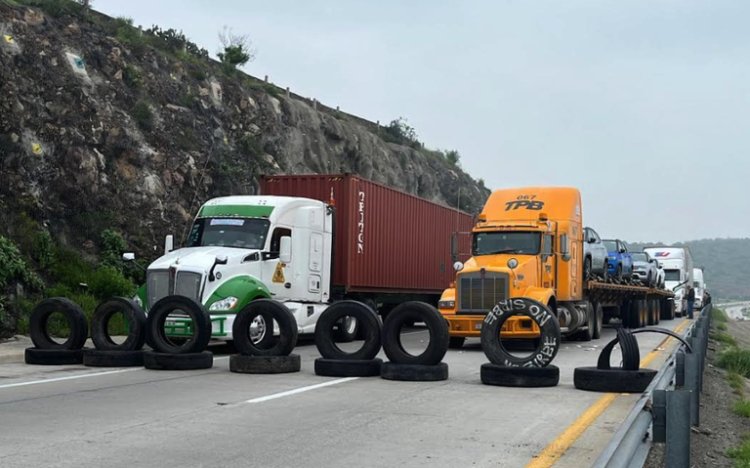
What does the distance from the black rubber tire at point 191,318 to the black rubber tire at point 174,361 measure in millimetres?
186

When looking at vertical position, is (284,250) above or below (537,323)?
above

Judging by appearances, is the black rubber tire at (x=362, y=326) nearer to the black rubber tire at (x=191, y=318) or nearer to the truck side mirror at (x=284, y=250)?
the black rubber tire at (x=191, y=318)

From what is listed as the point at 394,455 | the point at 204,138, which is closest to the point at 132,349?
the point at 394,455

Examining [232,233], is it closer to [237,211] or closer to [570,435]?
[237,211]

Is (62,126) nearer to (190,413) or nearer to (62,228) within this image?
(62,228)

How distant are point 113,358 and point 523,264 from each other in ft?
29.9

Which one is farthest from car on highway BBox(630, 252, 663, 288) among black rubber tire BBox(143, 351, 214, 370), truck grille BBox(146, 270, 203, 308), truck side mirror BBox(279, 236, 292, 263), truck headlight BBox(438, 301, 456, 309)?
black rubber tire BBox(143, 351, 214, 370)

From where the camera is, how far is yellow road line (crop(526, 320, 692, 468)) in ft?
24.6

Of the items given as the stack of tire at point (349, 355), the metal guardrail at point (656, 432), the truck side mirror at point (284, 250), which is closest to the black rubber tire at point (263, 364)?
the stack of tire at point (349, 355)

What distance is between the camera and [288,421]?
9.29 metres

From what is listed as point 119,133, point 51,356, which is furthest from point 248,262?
point 119,133

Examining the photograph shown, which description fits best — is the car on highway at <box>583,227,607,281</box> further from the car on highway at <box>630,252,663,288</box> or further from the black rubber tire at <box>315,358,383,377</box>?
the black rubber tire at <box>315,358,383,377</box>

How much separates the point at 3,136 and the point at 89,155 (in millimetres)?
3004

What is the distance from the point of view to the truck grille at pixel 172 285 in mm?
16875
